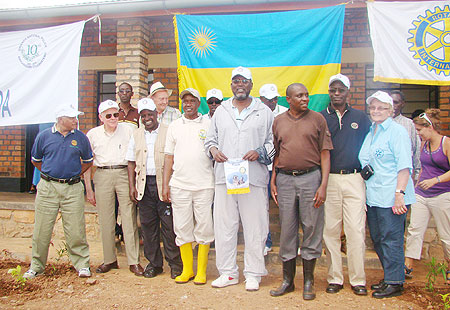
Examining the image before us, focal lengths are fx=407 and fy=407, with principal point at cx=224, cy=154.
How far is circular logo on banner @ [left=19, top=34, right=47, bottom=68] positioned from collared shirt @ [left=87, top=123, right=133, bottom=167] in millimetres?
2056

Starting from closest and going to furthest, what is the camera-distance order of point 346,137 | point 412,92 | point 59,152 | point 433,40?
1. point 346,137
2. point 59,152
3. point 433,40
4. point 412,92

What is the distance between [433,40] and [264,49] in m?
2.22

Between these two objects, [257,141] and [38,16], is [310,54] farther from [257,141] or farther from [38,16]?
[38,16]

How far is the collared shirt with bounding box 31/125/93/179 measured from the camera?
181 inches

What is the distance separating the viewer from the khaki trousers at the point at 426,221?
433 centimetres

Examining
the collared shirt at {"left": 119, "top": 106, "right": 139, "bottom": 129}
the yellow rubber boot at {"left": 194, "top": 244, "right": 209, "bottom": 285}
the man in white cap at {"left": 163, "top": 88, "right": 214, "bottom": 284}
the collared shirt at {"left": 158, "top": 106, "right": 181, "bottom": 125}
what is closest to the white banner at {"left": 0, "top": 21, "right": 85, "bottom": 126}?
the collared shirt at {"left": 119, "top": 106, "right": 139, "bottom": 129}

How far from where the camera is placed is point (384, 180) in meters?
3.86

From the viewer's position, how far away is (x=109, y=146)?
4.78 meters

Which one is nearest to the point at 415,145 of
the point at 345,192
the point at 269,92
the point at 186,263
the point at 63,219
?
the point at 345,192

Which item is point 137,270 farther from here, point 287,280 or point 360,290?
point 360,290

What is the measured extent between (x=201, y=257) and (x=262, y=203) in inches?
35.7

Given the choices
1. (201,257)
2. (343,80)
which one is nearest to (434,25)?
(343,80)

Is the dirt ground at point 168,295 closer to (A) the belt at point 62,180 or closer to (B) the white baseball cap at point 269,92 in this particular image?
(A) the belt at point 62,180

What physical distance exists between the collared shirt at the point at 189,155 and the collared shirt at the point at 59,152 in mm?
1094
